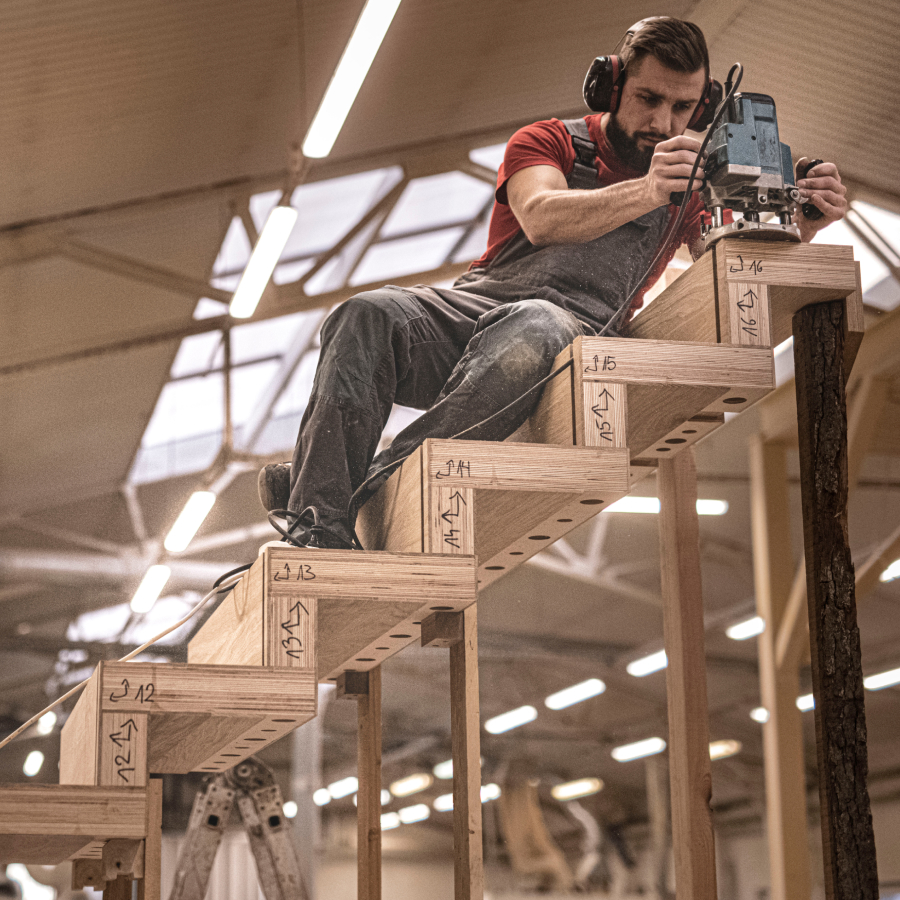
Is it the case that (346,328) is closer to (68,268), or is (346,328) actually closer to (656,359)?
(656,359)

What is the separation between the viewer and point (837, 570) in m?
2.45

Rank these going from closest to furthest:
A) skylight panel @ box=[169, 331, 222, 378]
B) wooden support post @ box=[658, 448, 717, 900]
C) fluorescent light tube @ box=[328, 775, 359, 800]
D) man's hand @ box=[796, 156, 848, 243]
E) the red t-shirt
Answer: man's hand @ box=[796, 156, 848, 243]
the red t-shirt
wooden support post @ box=[658, 448, 717, 900]
skylight panel @ box=[169, 331, 222, 378]
fluorescent light tube @ box=[328, 775, 359, 800]

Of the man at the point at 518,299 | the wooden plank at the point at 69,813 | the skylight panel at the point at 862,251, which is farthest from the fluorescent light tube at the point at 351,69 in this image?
the skylight panel at the point at 862,251

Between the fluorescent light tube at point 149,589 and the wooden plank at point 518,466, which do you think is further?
the fluorescent light tube at point 149,589

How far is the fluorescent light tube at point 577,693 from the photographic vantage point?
12.9 metres

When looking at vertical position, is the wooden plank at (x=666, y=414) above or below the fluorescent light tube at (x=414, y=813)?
above

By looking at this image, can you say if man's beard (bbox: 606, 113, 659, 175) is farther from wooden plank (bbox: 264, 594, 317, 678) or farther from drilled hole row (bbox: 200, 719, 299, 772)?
drilled hole row (bbox: 200, 719, 299, 772)

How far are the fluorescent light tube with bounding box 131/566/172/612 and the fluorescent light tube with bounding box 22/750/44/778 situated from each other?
4.79 ft

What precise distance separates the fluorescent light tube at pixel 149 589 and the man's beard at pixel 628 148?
23.7ft

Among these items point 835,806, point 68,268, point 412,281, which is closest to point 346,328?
point 835,806

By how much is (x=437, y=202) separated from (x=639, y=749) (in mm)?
7629

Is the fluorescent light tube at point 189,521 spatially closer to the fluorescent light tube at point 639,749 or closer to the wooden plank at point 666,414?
the wooden plank at point 666,414

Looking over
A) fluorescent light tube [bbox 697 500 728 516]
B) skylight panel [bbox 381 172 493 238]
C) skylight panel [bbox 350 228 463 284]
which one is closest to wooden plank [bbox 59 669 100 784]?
skylight panel [bbox 381 172 493 238]

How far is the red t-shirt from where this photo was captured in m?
2.84
